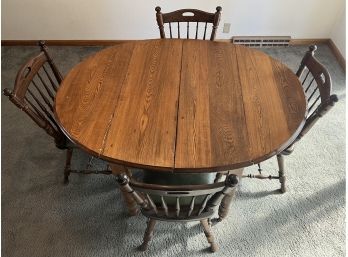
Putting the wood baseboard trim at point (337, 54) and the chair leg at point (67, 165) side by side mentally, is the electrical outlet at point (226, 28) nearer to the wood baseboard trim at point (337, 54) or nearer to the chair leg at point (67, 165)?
the wood baseboard trim at point (337, 54)

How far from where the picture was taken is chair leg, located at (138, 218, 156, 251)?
5.06 ft

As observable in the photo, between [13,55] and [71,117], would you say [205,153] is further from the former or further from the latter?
[13,55]

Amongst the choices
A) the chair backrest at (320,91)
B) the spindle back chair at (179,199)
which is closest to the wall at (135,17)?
the chair backrest at (320,91)

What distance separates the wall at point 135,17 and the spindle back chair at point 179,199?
6.71 feet

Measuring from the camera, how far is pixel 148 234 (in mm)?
1580

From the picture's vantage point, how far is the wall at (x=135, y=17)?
278cm

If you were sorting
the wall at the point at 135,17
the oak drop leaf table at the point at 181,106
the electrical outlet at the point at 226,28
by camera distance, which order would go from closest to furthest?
1. the oak drop leaf table at the point at 181,106
2. the wall at the point at 135,17
3. the electrical outlet at the point at 226,28

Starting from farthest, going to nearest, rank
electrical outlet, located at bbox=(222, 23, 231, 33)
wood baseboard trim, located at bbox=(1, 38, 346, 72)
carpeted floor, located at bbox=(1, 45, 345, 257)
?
wood baseboard trim, located at bbox=(1, 38, 346, 72)
electrical outlet, located at bbox=(222, 23, 231, 33)
carpeted floor, located at bbox=(1, 45, 345, 257)

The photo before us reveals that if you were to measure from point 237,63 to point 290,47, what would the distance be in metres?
1.76

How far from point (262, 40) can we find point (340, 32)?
0.74 m

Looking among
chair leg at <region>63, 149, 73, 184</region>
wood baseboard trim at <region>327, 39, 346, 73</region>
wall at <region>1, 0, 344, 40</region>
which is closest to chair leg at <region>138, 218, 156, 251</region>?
chair leg at <region>63, 149, 73, 184</region>

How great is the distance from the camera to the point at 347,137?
2.23 metres

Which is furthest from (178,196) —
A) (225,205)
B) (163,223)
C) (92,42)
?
(92,42)

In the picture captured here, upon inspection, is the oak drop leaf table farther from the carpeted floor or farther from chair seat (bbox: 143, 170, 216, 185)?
the carpeted floor
